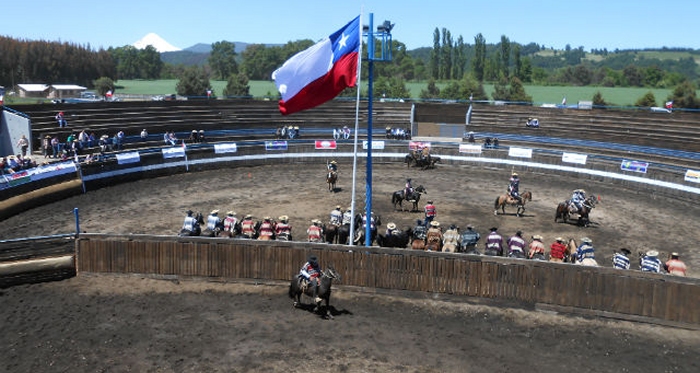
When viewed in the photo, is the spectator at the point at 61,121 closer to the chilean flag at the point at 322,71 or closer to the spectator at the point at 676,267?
the chilean flag at the point at 322,71

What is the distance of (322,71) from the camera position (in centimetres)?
1593

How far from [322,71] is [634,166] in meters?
28.8

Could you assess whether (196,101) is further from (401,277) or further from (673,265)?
(673,265)

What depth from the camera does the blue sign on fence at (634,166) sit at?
35647 mm

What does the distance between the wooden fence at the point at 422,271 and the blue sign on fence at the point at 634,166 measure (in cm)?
2302

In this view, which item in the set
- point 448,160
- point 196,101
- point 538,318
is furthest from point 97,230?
point 196,101

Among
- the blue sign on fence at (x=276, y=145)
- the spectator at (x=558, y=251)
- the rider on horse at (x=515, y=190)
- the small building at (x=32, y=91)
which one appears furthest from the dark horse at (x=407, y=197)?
the small building at (x=32, y=91)

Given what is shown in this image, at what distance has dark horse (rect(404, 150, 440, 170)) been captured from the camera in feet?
135

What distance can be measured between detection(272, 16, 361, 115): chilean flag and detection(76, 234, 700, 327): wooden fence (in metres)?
4.85

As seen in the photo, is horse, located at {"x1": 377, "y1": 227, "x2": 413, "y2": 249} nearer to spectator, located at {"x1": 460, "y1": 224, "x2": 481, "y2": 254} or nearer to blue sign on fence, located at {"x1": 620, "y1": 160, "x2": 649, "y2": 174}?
spectator, located at {"x1": 460, "y1": 224, "x2": 481, "y2": 254}

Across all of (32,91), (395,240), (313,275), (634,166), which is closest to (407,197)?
(395,240)

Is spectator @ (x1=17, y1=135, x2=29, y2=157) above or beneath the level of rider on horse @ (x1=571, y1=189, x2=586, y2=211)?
above

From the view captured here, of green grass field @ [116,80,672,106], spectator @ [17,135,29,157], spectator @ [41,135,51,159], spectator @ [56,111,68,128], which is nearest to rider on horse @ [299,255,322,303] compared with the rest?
spectator @ [41,135,51,159]

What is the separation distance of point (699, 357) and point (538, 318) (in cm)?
408
